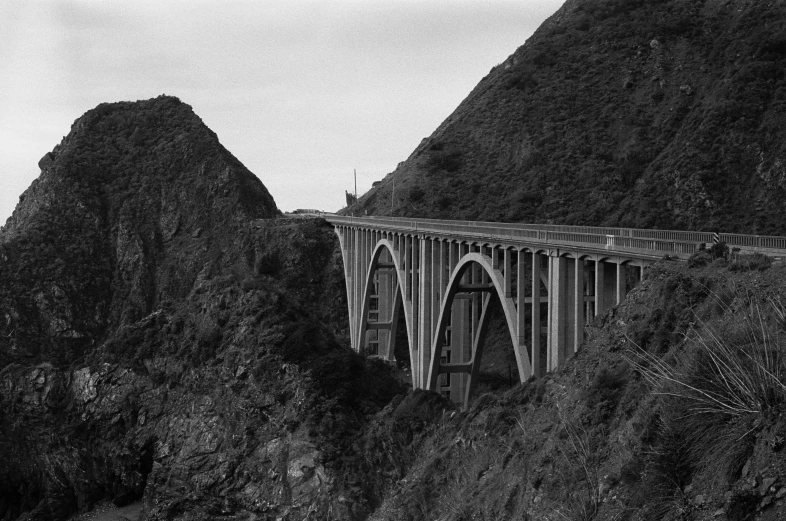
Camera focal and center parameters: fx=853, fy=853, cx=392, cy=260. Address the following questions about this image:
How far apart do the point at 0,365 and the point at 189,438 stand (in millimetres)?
30077

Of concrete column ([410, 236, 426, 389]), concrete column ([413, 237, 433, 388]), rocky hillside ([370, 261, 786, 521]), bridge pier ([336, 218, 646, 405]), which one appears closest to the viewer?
rocky hillside ([370, 261, 786, 521])

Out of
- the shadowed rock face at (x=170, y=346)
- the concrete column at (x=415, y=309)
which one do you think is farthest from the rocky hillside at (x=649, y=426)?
the concrete column at (x=415, y=309)

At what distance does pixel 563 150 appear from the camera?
78625mm

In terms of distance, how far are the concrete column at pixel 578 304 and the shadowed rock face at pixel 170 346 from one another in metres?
16.3

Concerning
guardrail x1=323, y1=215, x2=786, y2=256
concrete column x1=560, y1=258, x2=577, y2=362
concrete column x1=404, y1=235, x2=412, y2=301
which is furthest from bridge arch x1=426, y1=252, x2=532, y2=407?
concrete column x1=404, y1=235, x2=412, y2=301

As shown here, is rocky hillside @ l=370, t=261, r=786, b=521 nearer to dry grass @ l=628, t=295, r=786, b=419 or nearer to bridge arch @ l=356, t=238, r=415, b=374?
dry grass @ l=628, t=295, r=786, b=419

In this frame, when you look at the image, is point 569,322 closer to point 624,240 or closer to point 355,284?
point 624,240

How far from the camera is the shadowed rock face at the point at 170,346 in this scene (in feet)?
146

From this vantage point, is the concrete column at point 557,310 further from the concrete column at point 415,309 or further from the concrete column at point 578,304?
the concrete column at point 415,309

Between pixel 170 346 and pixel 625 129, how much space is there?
146 ft

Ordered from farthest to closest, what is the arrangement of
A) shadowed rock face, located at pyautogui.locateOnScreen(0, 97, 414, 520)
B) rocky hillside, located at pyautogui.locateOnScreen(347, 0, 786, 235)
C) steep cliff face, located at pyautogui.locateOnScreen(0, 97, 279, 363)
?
steep cliff face, located at pyautogui.locateOnScreen(0, 97, 279, 363)
rocky hillside, located at pyautogui.locateOnScreen(347, 0, 786, 235)
shadowed rock face, located at pyautogui.locateOnScreen(0, 97, 414, 520)

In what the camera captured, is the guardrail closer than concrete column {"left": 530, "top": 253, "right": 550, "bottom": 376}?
Yes

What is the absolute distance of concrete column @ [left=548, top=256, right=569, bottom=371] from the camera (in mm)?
27469

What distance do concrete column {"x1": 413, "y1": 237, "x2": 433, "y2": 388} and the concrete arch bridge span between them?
2.1 inches
